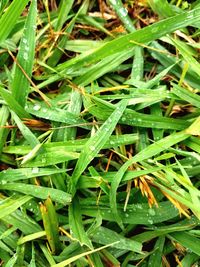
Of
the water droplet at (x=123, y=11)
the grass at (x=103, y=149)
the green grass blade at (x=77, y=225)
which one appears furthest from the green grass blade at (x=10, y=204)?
the water droplet at (x=123, y=11)

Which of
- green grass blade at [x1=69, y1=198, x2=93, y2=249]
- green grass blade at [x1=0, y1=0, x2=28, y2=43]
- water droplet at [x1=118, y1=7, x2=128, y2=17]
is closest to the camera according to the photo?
green grass blade at [x1=69, y1=198, x2=93, y2=249]

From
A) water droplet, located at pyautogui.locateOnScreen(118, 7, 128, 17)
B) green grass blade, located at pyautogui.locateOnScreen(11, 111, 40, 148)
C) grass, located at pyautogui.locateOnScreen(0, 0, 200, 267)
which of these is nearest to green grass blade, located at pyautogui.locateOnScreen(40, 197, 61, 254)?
grass, located at pyautogui.locateOnScreen(0, 0, 200, 267)

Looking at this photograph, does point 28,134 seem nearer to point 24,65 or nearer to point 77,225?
point 24,65

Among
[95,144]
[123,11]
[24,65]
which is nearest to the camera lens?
[95,144]

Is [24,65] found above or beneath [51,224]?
above

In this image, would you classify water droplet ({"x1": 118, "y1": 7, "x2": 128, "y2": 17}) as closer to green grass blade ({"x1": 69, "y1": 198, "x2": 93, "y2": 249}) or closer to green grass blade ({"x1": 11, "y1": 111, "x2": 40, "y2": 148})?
green grass blade ({"x1": 11, "y1": 111, "x2": 40, "y2": 148})

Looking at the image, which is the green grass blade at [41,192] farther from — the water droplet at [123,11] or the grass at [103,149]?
the water droplet at [123,11]

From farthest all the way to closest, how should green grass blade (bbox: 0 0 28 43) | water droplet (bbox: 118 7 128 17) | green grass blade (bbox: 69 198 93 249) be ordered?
water droplet (bbox: 118 7 128 17) → green grass blade (bbox: 0 0 28 43) → green grass blade (bbox: 69 198 93 249)

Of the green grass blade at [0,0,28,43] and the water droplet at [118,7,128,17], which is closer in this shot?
the green grass blade at [0,0,28,43]

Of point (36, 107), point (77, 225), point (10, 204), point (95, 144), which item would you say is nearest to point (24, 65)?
point (36, 107)
